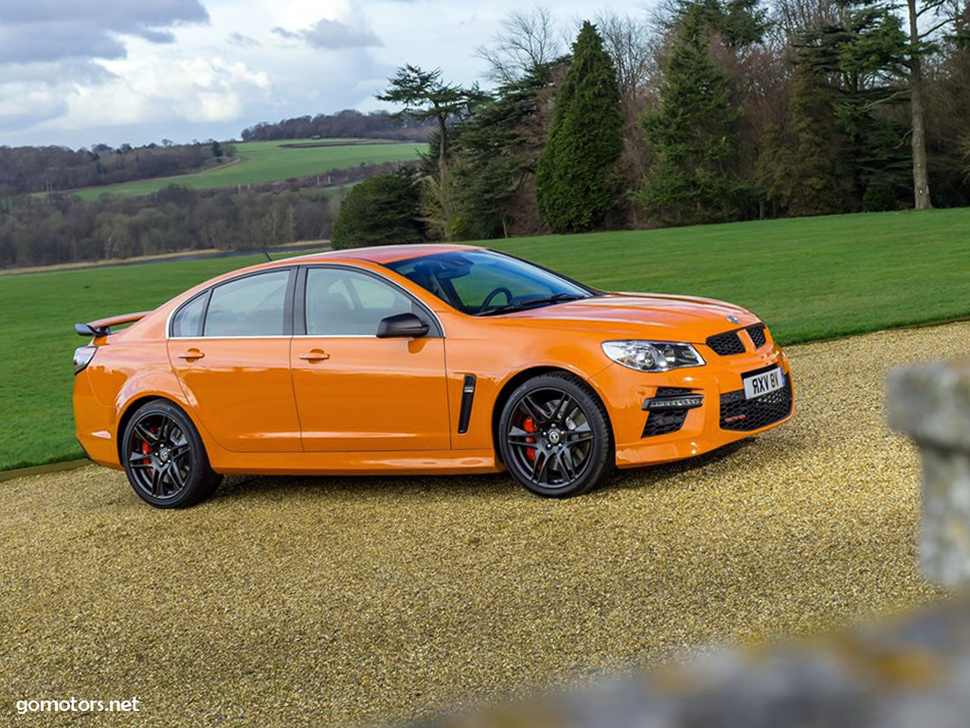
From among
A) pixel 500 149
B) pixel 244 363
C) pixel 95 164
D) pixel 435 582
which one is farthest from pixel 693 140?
pixel 95 164

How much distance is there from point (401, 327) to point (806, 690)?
711 centimetres

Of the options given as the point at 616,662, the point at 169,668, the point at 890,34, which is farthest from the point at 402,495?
the point at 890,34

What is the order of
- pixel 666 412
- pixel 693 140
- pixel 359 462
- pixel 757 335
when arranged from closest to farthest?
pixel 666 412
pixel 757 335
pixel 359 462
pixel 693 140

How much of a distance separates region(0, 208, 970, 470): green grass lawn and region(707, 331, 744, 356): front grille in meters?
4.63

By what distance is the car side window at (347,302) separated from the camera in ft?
26.5

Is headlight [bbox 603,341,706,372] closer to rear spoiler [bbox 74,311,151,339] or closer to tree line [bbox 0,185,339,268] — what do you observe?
rear spoiler [bbox 74,311,151,339]

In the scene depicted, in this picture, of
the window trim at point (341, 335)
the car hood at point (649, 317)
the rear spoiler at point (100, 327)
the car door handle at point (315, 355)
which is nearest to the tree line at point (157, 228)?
the rear spoiler at point (100, 327)

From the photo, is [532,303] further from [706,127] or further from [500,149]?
[500,149]

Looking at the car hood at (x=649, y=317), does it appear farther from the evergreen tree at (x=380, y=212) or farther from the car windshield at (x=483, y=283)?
the evergreen tree at (x=380, y=212)

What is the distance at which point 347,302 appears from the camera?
8.23 metres

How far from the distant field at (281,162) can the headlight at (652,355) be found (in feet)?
377

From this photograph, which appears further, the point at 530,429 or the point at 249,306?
the point at 249,306

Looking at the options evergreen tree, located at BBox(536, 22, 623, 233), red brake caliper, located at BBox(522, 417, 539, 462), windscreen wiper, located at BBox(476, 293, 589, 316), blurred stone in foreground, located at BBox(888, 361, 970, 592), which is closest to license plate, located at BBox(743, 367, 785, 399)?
red brake caliper, located at BBox(522, 417, 539, 462)

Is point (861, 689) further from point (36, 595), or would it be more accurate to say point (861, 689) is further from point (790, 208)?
point (790, 208)
